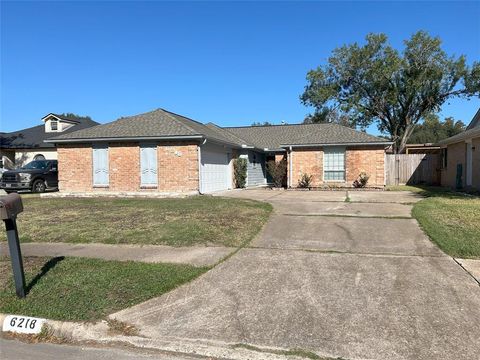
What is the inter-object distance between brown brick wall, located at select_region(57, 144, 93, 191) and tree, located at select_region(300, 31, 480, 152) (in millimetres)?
26423

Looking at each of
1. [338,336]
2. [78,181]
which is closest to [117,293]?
[338,336]

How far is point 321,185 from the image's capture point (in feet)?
75.9

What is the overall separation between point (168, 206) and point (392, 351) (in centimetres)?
1045

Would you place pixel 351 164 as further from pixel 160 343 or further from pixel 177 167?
pixel 160 343

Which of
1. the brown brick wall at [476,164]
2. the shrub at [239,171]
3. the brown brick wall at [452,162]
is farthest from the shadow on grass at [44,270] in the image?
the brown brick wall at [452,162]

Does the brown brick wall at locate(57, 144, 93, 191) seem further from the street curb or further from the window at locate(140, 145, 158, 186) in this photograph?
→ the street curb

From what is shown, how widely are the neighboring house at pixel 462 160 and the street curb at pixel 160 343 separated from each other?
54.1 ft

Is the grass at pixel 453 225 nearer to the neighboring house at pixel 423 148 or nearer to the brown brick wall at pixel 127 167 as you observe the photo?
the brown brick wall at pixel 127 167

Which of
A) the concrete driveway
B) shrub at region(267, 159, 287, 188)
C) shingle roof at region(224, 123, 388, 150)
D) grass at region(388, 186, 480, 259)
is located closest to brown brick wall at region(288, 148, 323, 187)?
shingle roof at region(224, 123, 388, 150)

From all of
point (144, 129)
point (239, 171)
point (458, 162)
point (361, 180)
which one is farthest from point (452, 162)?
point (144, 129)

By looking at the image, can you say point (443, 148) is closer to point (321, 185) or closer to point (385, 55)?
point (321, 185)

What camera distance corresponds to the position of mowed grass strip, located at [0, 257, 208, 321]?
16.2 ft

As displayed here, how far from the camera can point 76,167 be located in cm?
2034

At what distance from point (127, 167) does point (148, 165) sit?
3.71 feet
